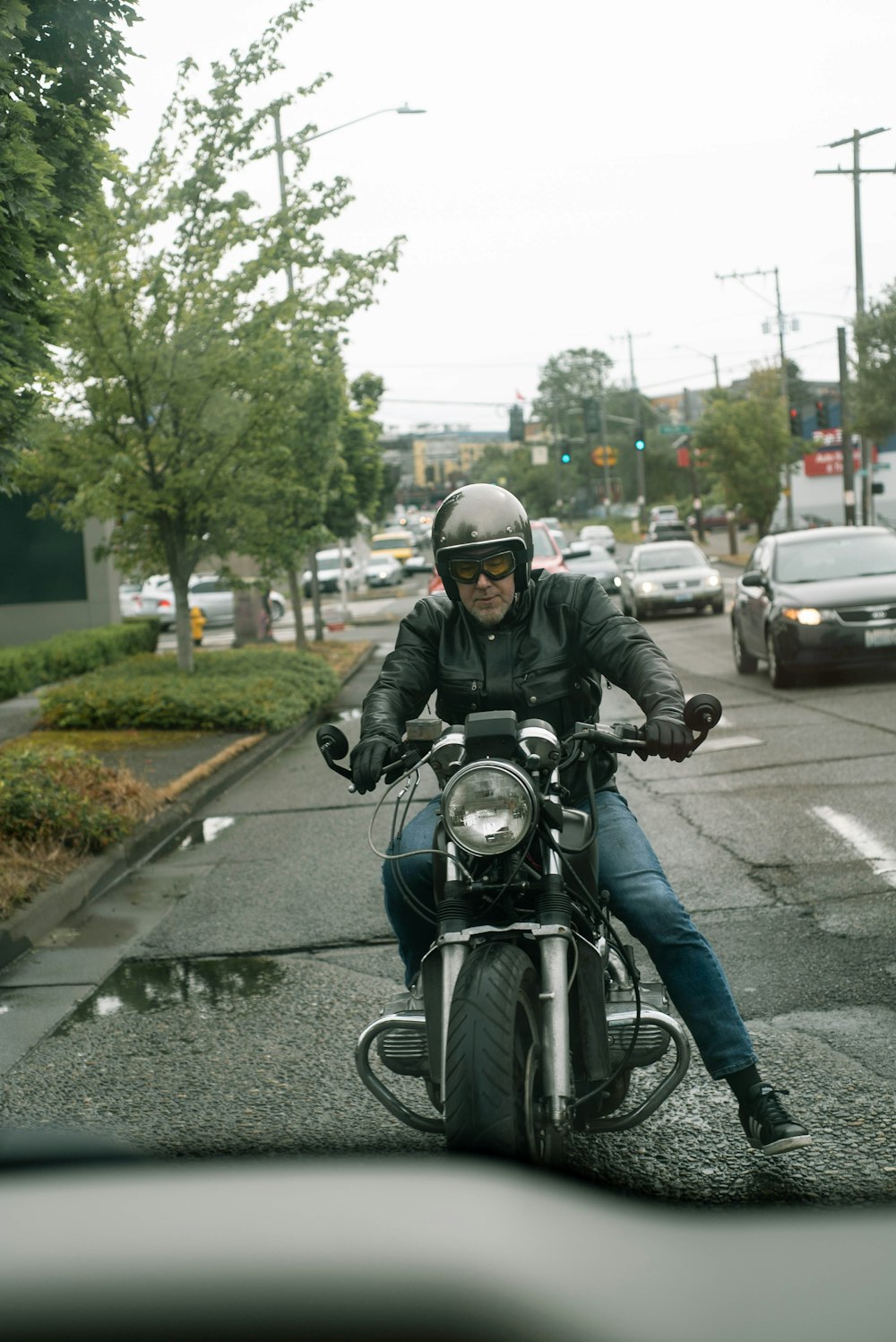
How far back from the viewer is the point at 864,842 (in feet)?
25.2

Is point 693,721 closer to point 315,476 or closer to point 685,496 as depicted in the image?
point 315,476

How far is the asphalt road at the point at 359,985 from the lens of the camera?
12.8 ft

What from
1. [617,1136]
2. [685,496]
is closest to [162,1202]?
[617,1136]

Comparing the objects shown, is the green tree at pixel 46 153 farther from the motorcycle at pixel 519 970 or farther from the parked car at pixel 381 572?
the parked car at pixel 381 572

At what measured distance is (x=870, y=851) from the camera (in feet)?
24.4

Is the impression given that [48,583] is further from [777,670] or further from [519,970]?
[519,970]

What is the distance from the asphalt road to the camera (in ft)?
12.8

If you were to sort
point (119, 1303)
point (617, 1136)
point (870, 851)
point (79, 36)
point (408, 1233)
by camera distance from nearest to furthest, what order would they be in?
point (119, 1303) → point (408, 1233) → point (617, 1136) → point (79, 36) → point (870, 851)

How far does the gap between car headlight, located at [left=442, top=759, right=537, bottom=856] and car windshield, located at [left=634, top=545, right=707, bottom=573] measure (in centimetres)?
2618

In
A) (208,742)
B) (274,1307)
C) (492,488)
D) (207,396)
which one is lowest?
(208,742)

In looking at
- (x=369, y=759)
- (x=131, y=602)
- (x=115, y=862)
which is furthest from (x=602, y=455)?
(x=369, y=759)

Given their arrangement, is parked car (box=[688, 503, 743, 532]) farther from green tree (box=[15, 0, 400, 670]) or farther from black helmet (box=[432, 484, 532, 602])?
black helmet (box=[432, 484, 532, 602])

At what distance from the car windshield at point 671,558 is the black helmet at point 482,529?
25.5 m

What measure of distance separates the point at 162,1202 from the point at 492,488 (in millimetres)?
2603
